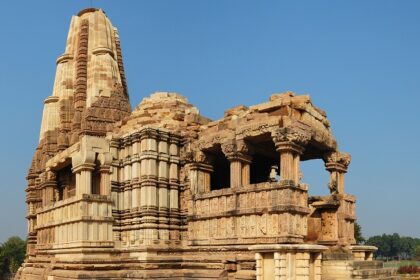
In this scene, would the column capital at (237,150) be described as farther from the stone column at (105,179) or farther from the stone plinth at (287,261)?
the stone column at (105,179)

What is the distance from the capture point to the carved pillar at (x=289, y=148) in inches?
614

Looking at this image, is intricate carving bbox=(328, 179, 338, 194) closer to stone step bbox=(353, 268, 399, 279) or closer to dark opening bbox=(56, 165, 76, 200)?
stone step bbox=(353, 268, 399, 279)

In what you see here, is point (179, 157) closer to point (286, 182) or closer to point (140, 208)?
point (140, 208)

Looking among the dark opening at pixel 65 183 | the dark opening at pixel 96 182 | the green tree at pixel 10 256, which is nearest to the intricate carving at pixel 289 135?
A: the dark opening at pixel 96 182

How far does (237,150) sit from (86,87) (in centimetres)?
1117

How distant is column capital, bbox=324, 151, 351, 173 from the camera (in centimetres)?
1889

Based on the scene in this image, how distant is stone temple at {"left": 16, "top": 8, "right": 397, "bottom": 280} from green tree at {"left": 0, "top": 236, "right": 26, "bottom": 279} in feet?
159

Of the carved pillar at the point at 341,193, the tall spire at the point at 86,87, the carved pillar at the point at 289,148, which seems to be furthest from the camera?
the tall spire at the point at 86,87

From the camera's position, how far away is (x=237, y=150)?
56.6 ft

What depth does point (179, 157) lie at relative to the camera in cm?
1941

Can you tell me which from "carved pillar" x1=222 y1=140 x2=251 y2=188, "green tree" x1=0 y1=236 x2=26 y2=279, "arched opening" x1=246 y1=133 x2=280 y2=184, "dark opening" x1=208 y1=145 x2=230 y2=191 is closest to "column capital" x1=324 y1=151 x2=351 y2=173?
"arched opening" x1=246 y1=133 x2=280 y2=184

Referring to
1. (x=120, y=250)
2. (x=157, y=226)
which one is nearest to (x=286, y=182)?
(x=157, y=226)

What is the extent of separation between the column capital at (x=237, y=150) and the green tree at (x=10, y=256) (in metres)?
56.0

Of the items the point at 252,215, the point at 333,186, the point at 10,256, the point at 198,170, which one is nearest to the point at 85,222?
the point at 198,170
